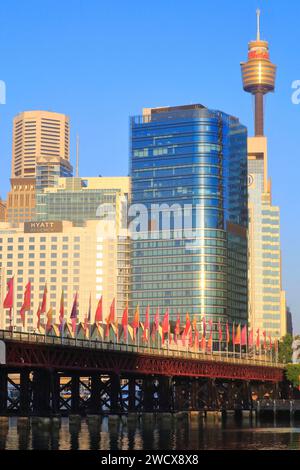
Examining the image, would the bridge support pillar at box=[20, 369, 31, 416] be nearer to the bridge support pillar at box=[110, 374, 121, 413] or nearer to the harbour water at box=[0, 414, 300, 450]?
the harbour water at box=[0, 414, 300, 450]

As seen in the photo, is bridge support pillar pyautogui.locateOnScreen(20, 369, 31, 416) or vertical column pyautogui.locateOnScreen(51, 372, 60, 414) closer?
vertical column pyautogui.locateOnScreen(51, 372, 60, 414)

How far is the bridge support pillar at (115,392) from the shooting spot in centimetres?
17988

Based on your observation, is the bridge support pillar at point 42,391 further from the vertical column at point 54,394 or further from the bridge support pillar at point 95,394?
the bridge support pillar at point 95,394

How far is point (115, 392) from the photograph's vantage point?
18088cm

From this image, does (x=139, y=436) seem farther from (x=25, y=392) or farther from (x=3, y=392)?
(x=25, y=392)

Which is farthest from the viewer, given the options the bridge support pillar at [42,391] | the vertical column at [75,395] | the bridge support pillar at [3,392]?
the vertical column at [75,395]

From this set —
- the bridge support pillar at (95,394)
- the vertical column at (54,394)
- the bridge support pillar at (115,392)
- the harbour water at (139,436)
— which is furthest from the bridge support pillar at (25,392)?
the bridge support pillar at (115,392)

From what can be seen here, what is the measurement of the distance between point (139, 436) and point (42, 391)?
1930 centimetres

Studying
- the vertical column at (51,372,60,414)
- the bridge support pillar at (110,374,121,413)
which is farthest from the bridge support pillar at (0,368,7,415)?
the bridge support pillar at (110,374,121,413)

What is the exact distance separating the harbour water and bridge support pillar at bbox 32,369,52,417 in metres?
2.46

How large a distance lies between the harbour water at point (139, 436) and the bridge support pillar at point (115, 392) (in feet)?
7.73

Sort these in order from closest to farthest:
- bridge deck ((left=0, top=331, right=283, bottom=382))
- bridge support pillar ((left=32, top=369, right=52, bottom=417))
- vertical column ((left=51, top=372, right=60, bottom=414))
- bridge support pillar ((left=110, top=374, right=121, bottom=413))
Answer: bridge deck ((left=0, top=331, right=283, bottom=382)), vertical column ((left=51, top=372, right=60, bottom=414)), bridge support pillar ((left=32, top=369, right=52, bottom=417)), bridge support pillar ((left=110, top=374, right=121, bottom=413))

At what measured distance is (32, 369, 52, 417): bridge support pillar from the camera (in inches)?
6299
